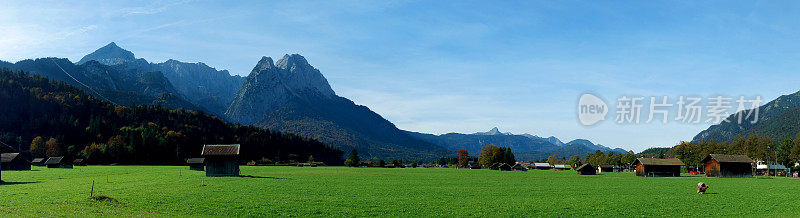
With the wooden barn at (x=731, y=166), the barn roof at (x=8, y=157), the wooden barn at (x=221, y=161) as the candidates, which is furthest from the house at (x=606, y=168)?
the barn roof at (x=8, y=157)

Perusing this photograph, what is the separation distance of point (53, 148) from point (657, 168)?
173m

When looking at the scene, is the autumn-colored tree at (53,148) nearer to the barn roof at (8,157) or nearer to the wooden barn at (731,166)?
the barn roof at (8,157)

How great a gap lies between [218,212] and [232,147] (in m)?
49.7

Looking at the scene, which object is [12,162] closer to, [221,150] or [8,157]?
[8,157]

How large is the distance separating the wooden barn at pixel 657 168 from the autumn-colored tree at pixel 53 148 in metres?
164

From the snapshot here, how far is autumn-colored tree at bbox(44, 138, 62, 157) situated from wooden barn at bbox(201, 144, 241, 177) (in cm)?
11180

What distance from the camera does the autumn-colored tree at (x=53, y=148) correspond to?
155m

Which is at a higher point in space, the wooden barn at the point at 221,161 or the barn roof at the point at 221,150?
the barn roof at the point at 221,150

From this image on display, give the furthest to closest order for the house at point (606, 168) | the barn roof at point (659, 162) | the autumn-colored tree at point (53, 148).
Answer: the house at point (606, 168) < the autumn-colored tree at point (53, 148) < the barn roof at point (659, 162)

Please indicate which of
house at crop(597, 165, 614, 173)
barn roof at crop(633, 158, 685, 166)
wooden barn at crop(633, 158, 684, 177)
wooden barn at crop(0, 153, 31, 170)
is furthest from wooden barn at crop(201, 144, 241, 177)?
house at crop(597, 165, 614, 173)

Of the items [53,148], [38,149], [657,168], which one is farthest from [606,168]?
[38,149]

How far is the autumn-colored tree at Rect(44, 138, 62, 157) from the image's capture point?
155125 mm

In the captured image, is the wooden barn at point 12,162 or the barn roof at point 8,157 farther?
the wooden barn at point 12,162

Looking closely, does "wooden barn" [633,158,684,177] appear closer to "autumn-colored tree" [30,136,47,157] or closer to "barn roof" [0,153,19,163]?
"barn roof" [0,153,19,163]
